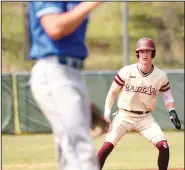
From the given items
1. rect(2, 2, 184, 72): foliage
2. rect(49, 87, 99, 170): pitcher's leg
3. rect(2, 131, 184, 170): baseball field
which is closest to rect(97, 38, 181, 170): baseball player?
rect(2, 131, 184, 170): baseball field

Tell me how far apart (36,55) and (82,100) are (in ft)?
1.36

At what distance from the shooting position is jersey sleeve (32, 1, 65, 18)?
15.8ft

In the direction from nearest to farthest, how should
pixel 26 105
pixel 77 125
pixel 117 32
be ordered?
pixel 77 125 < pixel 26 105 < pixel 117 32

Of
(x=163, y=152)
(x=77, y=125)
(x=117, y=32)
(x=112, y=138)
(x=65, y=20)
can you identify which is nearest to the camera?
(x=65, y=20)

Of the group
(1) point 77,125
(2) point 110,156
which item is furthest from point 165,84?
(2) point 110,156

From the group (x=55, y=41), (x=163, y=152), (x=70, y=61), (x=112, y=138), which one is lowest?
(x=163, y=152)

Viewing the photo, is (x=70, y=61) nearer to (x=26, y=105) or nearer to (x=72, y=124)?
(x=72, y=124)

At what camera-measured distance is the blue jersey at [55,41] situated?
4.85 m

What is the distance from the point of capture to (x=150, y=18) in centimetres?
4484

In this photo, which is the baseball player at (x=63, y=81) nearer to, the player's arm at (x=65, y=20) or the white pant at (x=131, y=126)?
the player's arm at (x=65, y=20)

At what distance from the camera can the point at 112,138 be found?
28.8 feet

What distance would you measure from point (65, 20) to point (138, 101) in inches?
171

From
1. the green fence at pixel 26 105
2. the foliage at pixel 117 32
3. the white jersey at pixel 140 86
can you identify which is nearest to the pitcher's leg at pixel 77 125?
the white jersey at pixel 140 86

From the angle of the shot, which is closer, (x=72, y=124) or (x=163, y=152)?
(x=72, y=124)
